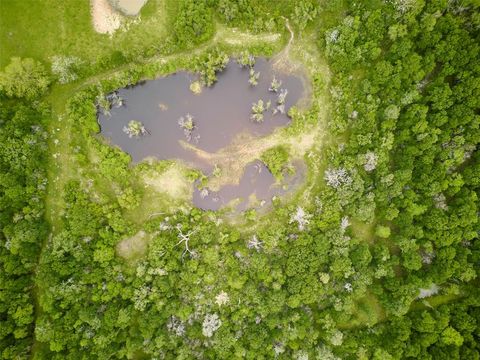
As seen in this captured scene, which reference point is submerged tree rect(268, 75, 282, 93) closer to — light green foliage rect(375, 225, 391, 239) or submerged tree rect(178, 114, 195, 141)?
submerged tree rect(178, 114, 195, 141)

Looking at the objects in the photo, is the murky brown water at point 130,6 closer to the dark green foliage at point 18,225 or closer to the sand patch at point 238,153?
the dark green foliage at point 18,225

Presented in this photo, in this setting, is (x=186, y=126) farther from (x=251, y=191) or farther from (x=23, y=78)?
(x=23, y=78)

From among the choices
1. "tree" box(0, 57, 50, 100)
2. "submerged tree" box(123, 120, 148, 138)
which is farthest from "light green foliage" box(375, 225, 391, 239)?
"tree" box(0, 57, 50, 100)

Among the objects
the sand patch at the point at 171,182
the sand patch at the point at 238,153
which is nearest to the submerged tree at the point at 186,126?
the sand patch at the point at 238,153

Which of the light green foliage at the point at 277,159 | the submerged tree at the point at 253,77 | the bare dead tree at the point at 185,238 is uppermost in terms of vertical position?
the submerged tree at the point at 253,77

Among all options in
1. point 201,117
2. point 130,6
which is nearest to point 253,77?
point 201,117
